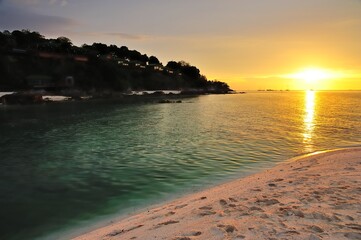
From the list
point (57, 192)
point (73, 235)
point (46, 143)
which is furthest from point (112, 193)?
point (46, 143)

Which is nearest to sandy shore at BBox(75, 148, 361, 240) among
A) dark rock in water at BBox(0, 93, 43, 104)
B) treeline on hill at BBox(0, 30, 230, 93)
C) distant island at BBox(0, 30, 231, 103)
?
dark rock in water at BBox(0, 93, 43, 104)

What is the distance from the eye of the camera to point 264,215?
7035 mm

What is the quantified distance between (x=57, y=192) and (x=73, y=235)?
15.3 ft

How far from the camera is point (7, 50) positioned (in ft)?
420

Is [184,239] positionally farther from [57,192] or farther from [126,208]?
[57,192]

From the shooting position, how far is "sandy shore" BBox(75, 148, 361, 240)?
601 centimetres

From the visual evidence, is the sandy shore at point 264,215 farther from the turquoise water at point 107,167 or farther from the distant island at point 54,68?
the distant island at point 54,68

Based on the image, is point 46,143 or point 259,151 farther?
point 46,143

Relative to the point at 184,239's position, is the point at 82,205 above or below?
below

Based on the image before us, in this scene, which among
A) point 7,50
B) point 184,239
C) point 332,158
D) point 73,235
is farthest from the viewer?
point 7,50

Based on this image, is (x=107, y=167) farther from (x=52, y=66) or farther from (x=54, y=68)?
(x=52, y=66)

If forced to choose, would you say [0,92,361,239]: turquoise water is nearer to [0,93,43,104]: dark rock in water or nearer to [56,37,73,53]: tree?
[0,93,43,104]: dark rock in water

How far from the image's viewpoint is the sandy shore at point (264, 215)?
6.01 m

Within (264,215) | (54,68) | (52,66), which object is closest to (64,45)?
(52,66)
